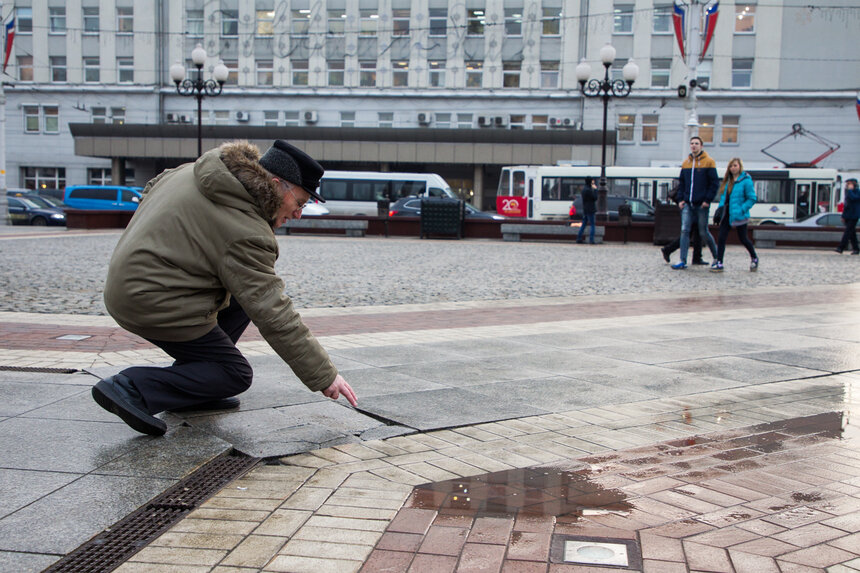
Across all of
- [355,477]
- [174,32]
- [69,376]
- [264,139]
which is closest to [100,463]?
[355,477]

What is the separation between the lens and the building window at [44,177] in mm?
52188

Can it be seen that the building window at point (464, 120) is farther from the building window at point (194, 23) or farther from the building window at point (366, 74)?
the building window at point (194, 23)

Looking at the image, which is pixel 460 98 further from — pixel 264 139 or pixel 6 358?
pixel 6 358

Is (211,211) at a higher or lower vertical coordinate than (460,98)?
lower

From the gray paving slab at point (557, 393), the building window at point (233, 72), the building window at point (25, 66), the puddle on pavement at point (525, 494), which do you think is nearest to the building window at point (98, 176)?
the building window at point (25, 66)

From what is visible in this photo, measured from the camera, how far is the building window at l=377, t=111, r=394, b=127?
161 feet

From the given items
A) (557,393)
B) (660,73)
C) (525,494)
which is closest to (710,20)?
(557,393)

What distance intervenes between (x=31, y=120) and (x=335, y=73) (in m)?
19.2

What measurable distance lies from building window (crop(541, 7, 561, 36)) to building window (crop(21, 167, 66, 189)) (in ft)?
100

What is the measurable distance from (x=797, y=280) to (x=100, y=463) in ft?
39.6

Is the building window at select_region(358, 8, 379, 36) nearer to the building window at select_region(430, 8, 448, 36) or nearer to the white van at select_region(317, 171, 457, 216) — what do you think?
the building window at select_region(430, 8, 448, 36)

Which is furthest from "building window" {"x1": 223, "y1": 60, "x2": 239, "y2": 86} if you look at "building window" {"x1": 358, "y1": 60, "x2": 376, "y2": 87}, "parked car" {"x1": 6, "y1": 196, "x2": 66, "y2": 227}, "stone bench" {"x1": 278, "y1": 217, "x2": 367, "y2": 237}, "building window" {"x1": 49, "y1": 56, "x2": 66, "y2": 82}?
"stone bench" {"x1": 278, "y1": 217, "x2": 367, "y2": 237}

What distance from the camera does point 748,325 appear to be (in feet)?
25.5

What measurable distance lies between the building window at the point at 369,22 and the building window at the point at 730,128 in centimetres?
2048
